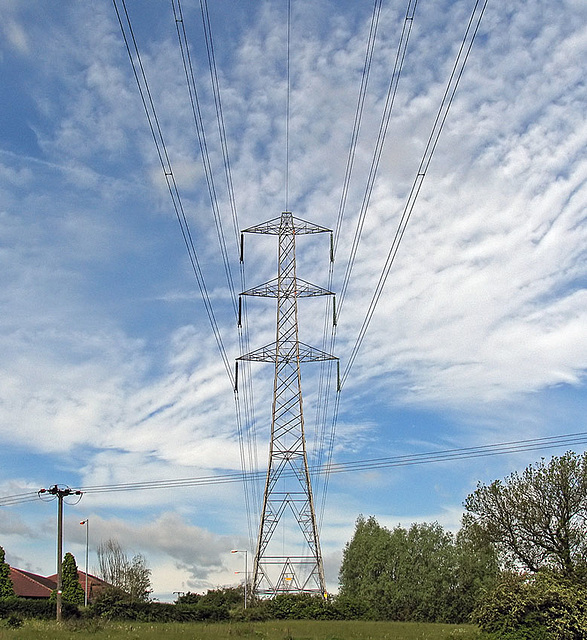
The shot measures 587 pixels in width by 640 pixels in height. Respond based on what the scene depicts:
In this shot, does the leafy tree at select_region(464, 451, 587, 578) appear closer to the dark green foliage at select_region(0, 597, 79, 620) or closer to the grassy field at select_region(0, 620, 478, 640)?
the grassy field at select_region(0, 620, 478, 640)

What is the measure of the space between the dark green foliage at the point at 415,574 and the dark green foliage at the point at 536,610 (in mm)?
46282

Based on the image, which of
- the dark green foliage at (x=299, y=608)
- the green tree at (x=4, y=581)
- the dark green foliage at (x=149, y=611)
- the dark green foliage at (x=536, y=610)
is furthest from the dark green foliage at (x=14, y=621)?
the dark green foliage at (x=536, y=610)

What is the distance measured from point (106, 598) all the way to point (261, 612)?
1186 cm

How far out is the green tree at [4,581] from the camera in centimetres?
6512

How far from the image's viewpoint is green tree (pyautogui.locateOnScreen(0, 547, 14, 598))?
214 feet

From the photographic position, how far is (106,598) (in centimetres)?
5794

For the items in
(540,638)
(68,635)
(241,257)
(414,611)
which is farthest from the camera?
(414,611)

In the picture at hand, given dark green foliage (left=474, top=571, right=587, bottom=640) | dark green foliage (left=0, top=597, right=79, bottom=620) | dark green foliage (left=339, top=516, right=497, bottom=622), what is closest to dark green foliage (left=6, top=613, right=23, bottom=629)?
dark green foliage (left=0, top=597, right=79, bottom=620)

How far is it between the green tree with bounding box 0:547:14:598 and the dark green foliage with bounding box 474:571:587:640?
4619 centimetres

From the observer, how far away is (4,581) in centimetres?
6619

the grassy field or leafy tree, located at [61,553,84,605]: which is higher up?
leafy tree, located at [61,553,84,605]

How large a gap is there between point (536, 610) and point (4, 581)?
50.4 metres

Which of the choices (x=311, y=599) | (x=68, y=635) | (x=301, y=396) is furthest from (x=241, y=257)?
(x=311, y=599)

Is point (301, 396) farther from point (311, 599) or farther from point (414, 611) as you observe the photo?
point (414, 611)
